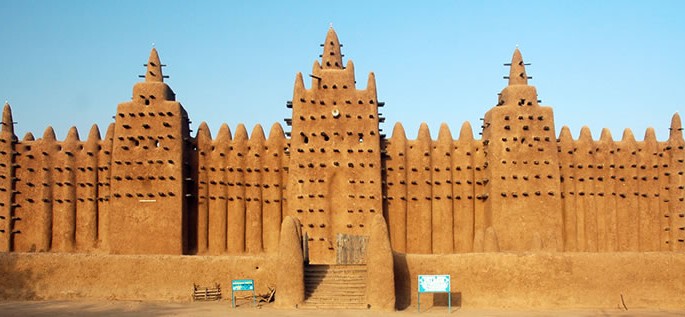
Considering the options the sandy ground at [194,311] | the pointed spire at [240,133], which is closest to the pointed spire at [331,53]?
the pointed spire at [240,133]

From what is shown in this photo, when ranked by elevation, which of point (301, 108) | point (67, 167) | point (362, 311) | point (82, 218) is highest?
point (301, 108)

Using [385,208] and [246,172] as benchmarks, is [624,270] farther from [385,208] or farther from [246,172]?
[246,172]

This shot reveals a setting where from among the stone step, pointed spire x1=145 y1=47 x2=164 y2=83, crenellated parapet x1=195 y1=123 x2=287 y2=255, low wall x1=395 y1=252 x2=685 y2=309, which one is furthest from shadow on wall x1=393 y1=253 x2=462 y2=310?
pointed spire x1=145 y1=47 x2=164 y2=83

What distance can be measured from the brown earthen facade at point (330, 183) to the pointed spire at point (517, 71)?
0.09 meters

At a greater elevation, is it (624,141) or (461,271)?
(624,141)

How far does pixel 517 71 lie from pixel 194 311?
17442 mm

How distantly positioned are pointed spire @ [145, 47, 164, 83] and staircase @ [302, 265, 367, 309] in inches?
459

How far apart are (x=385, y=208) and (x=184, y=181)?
8095 millimetres

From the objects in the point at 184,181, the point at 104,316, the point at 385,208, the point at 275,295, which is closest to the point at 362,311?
the point at 275,295

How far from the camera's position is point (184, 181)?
30.5m

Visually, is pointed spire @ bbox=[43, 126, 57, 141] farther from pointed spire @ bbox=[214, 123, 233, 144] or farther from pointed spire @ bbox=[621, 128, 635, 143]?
pointed spire @ bbox=[621, 128, 635, 143]

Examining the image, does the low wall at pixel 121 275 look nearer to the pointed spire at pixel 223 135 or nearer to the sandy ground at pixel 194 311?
the sandy ground at pixel 194 311

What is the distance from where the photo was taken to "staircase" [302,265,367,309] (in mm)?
22375

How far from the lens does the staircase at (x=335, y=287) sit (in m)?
22.4
